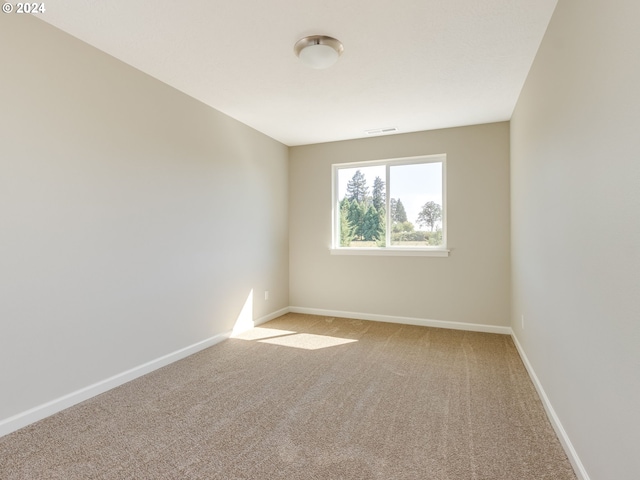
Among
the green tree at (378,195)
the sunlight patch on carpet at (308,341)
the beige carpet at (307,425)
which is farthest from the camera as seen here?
the green tree at (378,195)

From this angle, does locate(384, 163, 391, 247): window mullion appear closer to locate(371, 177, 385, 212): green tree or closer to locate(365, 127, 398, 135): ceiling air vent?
locate(371, 177, 385, 212): green tree

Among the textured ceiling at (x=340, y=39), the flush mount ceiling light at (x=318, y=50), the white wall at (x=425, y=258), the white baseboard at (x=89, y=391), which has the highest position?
the textured ceiling at (x=340, y=39)

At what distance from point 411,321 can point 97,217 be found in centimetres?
366

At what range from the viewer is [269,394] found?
2424 mm

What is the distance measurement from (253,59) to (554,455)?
10.5ft

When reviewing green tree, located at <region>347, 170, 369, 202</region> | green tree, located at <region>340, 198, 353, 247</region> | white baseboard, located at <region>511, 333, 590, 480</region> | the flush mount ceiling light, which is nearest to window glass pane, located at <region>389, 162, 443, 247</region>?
green tree, located at <region>347, 170, 369, 202</region>

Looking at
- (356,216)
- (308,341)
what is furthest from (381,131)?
(308,341)

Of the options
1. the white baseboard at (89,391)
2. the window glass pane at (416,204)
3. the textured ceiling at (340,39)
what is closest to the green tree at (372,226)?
the window glass pane at (416,204)

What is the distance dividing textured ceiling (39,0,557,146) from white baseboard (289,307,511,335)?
2.51 metres

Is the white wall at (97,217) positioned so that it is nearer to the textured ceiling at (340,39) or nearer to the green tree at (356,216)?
the textured ceiling at (340,39)

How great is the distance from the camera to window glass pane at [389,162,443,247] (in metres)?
4.26

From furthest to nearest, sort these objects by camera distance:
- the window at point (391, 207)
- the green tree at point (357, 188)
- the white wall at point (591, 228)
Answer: the green tree at point (357, 188)
the window at point (391, 207)
the white wall at point (591, 228)

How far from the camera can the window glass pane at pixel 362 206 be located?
4586 mm

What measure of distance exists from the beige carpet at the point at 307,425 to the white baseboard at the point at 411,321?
775mm
